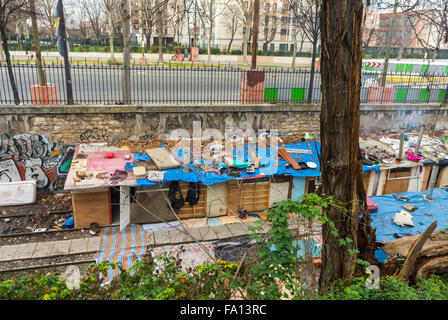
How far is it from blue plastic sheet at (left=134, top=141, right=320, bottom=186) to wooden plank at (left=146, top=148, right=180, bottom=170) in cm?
17

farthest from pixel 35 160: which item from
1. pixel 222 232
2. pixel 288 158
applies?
pixel 288 158

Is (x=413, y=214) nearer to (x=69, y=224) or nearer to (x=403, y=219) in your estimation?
(x=403, y=219)

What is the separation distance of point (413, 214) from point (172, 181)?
22.3 feet

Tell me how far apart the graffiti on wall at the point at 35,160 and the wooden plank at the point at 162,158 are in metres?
3.08

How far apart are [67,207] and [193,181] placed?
4.42 m

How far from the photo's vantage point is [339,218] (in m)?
5.08

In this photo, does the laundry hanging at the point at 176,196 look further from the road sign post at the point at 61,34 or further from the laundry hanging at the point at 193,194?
the road sign post at the point at 61,34

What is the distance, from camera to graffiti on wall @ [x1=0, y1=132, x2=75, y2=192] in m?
11.4

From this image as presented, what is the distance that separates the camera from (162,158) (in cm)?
1105

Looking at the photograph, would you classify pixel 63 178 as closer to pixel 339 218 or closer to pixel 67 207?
pixel 67 207

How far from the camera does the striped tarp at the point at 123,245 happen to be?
8.89 m

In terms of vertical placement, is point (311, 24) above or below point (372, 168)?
above

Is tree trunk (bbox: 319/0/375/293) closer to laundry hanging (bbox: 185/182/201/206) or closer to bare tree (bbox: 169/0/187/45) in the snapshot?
laundry hanging (bbox: 185/182/201/206)

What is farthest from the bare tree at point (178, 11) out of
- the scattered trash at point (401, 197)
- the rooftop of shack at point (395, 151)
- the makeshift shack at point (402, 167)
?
the scattered trash at point (401, 197)
